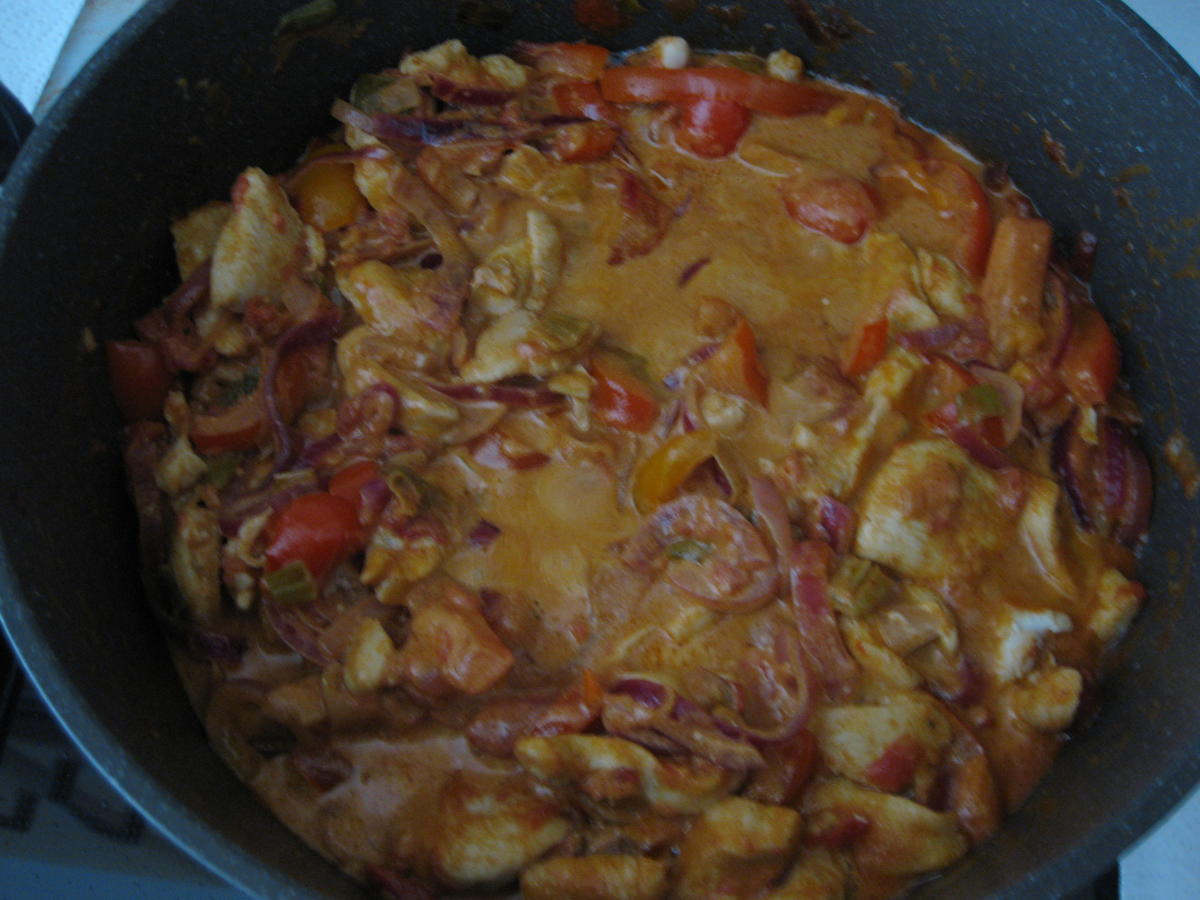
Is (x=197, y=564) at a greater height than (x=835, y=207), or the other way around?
(x=835, y=207)

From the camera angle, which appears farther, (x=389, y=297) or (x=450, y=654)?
(x=389, y=297)

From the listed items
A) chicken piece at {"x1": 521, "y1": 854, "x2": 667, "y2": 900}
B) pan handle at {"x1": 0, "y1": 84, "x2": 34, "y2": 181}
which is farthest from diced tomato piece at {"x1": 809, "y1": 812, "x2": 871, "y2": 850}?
pan handle at {"x1": 0, "y1": 84, "x2": 34, "y2": 181}

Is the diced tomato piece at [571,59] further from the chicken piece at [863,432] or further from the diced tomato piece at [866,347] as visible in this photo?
the chicken piece at [863,432]

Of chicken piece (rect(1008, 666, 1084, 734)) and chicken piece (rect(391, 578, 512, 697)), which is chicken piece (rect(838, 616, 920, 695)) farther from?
chicken piece (rect(391, 578, 512, 697))

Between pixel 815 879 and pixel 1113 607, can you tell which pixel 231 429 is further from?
pixel 1113 607

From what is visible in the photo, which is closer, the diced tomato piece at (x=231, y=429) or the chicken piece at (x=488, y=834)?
the chicken piece at (x=488, y=834)

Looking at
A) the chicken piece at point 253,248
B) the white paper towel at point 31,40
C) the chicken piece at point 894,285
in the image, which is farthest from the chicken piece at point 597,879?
the white paper towel at point 31,40

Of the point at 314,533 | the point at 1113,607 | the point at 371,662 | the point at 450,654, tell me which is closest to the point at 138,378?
the point at 314,533

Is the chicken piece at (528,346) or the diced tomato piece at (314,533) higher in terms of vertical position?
the chicken piece at (528,346)
